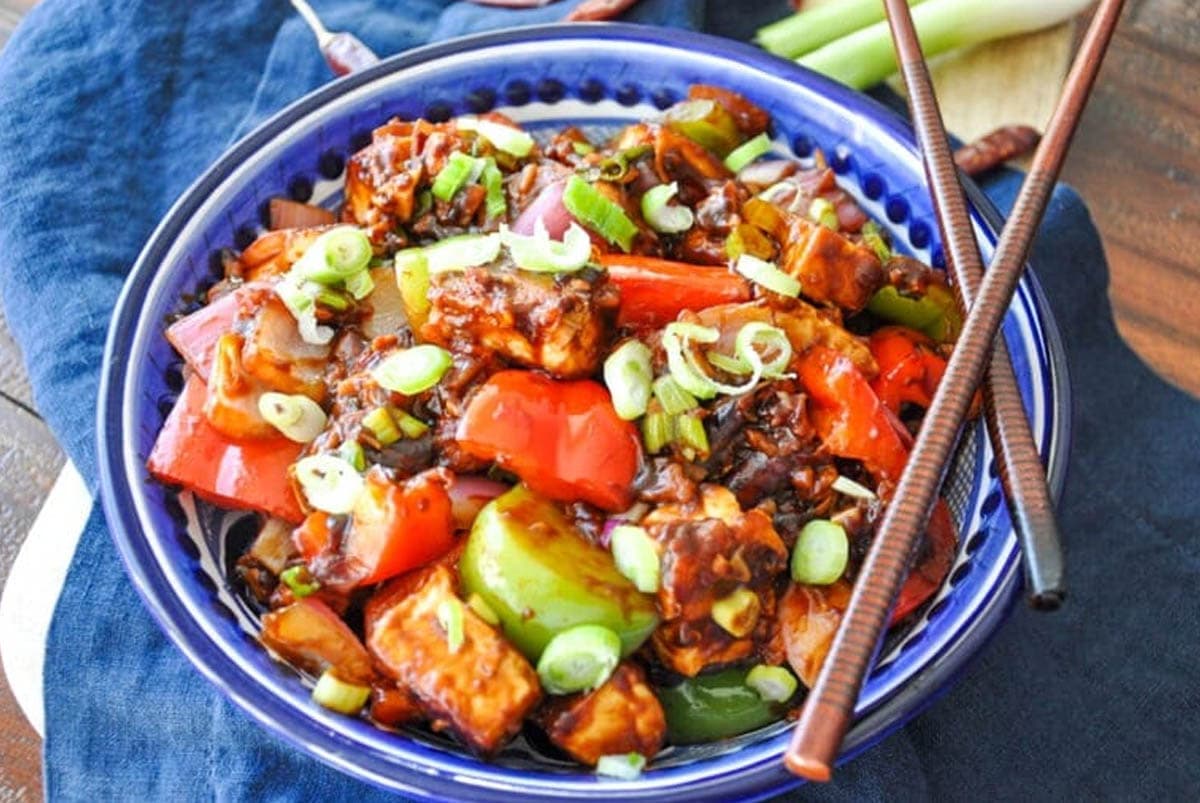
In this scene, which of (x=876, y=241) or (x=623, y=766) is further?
(x=876, y=241)

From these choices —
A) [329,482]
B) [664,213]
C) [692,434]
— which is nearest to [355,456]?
[329,482]

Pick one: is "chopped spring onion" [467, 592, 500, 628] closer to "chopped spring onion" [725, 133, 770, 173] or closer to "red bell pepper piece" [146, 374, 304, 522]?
"red bell pepper piece" [146, 374, 304, 522]

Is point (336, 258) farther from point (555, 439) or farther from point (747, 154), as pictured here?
point (747, 154)

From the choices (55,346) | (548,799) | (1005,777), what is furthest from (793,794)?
(55,346)

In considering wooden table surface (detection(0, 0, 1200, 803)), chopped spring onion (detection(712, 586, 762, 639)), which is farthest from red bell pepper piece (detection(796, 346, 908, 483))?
wooden table surface (detection(0, 0, 1200, 803))

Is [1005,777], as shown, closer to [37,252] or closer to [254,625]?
[254,625]

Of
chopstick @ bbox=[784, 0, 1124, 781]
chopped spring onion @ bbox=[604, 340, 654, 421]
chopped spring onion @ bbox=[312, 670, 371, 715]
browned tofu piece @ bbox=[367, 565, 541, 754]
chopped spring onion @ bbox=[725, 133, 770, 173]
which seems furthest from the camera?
chopped spring onion @ bbox=[725, 133, 770, 173]
